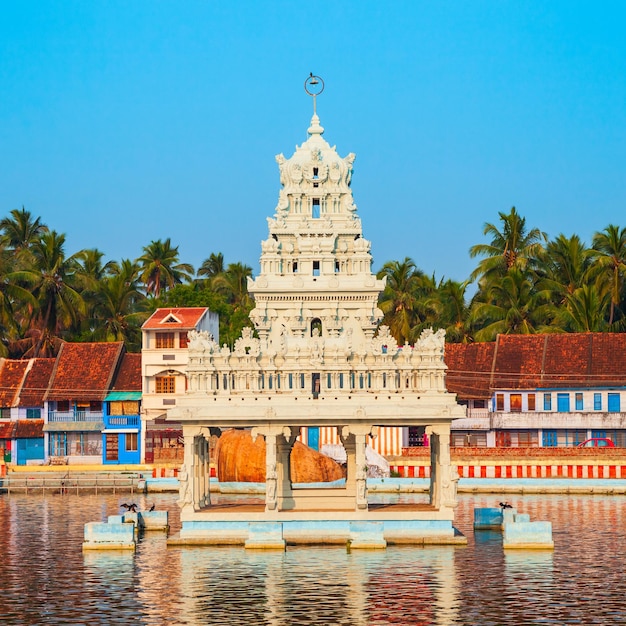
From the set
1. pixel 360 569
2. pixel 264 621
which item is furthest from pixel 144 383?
pixel 264 621

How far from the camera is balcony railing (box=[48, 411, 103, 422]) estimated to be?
87000mm

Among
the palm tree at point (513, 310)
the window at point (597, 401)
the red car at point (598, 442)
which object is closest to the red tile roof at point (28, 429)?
the palm tree at point (513, 310)

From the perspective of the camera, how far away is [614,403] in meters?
80.6

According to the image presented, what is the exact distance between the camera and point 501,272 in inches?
3720

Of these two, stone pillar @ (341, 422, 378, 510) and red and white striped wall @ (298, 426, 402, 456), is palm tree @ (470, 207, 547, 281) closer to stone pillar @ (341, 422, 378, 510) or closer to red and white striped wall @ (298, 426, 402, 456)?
red and white striped wall @ (298, 426, 402, 456)

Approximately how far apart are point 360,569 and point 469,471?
109 feet

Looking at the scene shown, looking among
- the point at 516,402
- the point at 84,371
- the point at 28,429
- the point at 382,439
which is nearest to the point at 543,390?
the point at 516,402

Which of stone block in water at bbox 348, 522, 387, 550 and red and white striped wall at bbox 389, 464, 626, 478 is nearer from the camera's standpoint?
stone block in water at bbox 348, 522, 387, 550

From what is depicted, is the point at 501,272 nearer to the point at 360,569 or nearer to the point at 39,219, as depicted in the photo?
the point at 39,219

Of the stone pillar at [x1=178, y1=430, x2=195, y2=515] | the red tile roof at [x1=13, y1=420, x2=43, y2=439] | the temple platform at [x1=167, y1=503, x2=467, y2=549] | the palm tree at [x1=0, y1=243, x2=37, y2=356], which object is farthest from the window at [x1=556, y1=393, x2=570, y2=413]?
the stone pillar at [x1=178, y1=430, x2=195, y2=515]

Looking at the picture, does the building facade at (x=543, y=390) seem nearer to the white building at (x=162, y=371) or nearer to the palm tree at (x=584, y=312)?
the palm tree at (x=584, y=312)

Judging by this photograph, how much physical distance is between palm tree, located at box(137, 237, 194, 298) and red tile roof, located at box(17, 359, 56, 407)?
2042 cm

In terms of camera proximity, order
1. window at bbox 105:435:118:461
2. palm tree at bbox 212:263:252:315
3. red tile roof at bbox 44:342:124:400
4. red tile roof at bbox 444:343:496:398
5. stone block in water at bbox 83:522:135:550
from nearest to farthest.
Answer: stone block in water at bbox 83:522:135:550 < red tile roof at bbox 444:343:496:398 < window at bbox 105:435:118:461 < red tile roof at bbox 44:342:124:400 < palm tree at bbox 212:263:252:315

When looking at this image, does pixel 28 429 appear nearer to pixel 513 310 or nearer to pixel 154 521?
pixel 513 310
